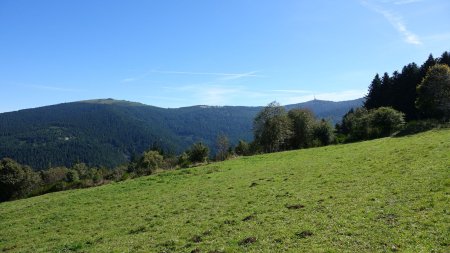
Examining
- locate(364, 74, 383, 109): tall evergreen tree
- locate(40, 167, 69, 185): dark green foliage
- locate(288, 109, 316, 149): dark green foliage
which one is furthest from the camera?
locate(40, 167, 69, 185): dark green foliage

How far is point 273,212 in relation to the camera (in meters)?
20.2

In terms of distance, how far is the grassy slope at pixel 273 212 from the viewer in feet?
47.0

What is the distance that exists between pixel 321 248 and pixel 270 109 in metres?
66.9

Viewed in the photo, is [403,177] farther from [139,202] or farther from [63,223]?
[63,223]

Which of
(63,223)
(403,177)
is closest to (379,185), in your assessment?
(403,177)

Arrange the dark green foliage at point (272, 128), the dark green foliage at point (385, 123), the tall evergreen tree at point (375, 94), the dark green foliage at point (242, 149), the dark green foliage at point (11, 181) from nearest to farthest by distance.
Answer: the dark green foliage at point (385, 123) < the dark green foliage at point (272, 128) < the dark green foliage at point (11, 181) < the dark green foliage at point (242, 149) < the tall evergreen tree at point (375, 94)


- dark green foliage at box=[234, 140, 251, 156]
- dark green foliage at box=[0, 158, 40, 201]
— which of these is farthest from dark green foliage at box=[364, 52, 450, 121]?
dark green foliage at box=[0, 158, 40, 201]

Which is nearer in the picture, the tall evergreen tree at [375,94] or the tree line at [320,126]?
the tree line at [320,126]

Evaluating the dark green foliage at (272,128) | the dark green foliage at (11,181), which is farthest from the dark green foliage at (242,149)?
the dark green foliage at (11,181)

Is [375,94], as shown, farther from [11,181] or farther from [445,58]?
[11,181]

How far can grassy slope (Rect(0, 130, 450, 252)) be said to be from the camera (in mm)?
14320

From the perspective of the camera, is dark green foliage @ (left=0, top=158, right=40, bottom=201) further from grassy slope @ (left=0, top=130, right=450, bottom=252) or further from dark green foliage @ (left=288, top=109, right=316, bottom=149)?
dark green foliage @ (left=288, top=109, right=316, bottom=149)

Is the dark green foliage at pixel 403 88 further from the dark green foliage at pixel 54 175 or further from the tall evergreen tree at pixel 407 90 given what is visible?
the dark green foliage at pixel 54 175

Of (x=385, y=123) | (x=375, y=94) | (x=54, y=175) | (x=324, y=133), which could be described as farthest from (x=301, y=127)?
(x=54, y=175)
